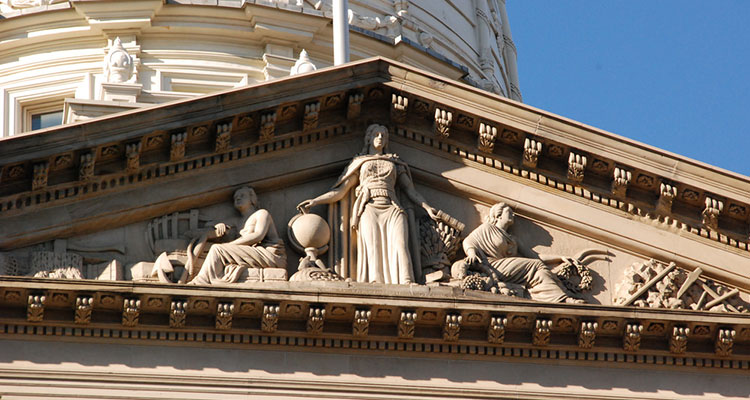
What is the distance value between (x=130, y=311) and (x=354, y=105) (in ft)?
14.3

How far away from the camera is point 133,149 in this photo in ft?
83.3

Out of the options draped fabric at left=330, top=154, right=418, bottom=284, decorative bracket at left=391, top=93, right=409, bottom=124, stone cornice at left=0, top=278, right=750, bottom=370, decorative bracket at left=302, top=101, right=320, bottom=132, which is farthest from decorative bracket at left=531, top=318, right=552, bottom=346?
decorative bracket at left=302, top=101, right=320, bottom=132

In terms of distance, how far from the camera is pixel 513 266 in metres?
26.0

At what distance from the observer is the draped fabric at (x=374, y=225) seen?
25.5 m

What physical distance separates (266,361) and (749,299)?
6.41 meters

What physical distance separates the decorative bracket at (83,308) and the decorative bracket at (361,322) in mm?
3182

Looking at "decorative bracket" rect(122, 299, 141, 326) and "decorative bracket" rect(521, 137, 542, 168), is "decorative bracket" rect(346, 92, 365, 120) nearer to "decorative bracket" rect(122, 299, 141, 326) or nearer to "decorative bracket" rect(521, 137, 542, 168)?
"decorative bracket" rect(521, 137, 542, 168)

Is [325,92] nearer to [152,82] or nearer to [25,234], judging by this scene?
[25,234]

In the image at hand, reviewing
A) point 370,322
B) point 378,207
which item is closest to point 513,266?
point 378,207

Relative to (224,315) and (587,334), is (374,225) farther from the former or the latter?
(587,334)

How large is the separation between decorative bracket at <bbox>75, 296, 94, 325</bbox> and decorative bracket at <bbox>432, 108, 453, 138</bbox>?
536 cm

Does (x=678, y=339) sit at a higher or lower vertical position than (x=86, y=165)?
lower

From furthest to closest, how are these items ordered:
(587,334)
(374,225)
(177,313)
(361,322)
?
(374,225), (587,334), (361,322), (177,313)

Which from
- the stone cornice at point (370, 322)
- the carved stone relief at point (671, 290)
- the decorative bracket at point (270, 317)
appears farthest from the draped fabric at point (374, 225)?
the carved stone relief at point (671, 290)
